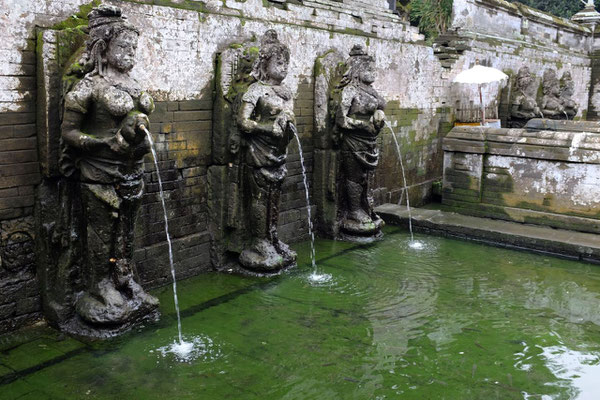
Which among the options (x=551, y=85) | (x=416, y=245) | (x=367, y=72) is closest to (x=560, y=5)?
(x=551, y=85)

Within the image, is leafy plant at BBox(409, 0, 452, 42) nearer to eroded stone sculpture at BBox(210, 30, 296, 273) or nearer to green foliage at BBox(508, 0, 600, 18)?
green foliage at BBox(508, 0, 600, 18)

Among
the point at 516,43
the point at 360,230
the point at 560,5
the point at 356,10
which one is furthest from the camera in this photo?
the point at 560,5

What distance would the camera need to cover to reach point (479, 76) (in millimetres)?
11250

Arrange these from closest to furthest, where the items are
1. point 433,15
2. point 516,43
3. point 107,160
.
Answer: point 107,160 < point 516,43 < point 433,15

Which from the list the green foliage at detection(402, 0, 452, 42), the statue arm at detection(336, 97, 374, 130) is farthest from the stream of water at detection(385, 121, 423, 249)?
the green foliage at detection(402, 0, 452, 42)

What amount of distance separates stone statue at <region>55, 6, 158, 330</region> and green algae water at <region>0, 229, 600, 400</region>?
0.39m

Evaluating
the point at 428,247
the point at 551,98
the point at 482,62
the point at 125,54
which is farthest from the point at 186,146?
the point at 551,98

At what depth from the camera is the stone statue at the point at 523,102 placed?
43.7 ft

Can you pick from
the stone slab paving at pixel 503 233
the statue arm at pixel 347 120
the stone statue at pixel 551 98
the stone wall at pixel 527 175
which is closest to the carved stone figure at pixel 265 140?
the statue arm at pixel 347 120

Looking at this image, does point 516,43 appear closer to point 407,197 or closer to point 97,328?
point 407,197

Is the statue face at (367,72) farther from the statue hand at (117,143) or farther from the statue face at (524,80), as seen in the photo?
the statue face at (524,80)

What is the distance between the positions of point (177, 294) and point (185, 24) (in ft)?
9.11

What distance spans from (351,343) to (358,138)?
3.64 m

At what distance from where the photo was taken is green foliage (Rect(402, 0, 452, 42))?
19094 mm
